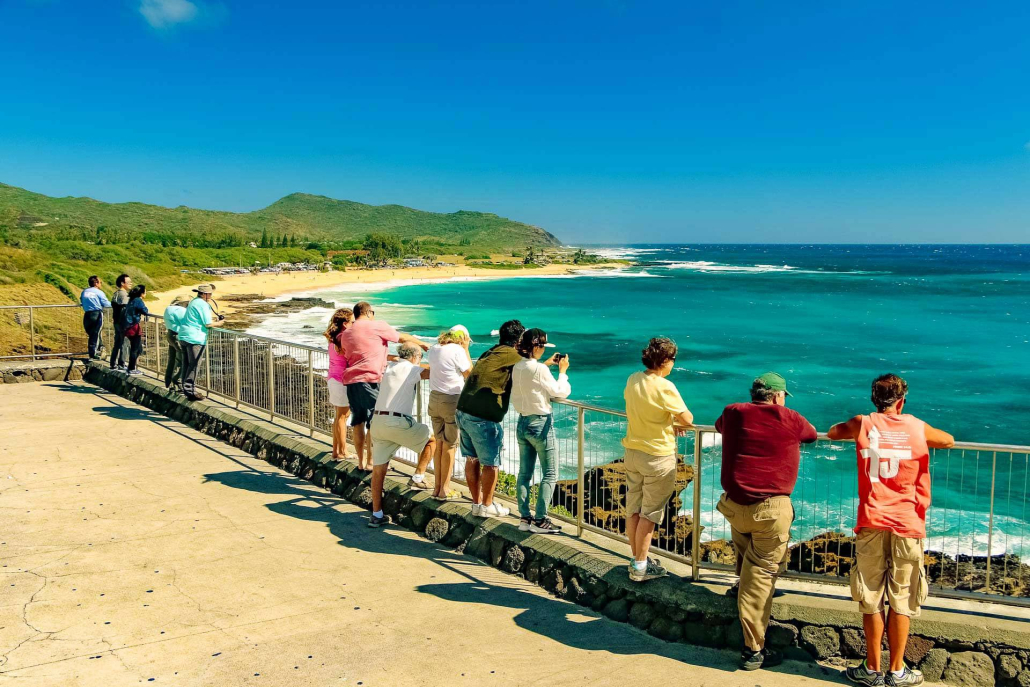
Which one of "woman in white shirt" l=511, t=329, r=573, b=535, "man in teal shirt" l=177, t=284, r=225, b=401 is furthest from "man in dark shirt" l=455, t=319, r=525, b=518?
"man in teal shirt" l=177, t=284, r=225, b=401

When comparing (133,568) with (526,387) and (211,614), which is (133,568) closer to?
(211,614)

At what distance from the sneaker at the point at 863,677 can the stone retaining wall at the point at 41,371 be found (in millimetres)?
15384

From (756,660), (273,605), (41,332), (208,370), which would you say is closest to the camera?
(756,660)

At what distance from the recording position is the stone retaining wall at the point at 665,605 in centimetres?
460

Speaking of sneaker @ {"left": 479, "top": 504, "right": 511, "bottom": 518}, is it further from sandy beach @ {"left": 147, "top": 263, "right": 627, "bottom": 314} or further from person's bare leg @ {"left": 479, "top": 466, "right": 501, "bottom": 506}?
sandy beach @ {"left": 147, "top": 263, "right": 627, "bottom": 314}

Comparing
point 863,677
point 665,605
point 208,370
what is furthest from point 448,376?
point 208,370

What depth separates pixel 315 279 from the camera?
87.9 m

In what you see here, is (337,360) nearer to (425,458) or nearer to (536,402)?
(425,458)

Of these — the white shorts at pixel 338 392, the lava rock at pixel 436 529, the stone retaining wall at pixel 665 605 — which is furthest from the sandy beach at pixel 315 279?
the lava rock at pixel 436 529

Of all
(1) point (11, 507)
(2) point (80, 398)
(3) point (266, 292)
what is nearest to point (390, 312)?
(3) point (266, 292)

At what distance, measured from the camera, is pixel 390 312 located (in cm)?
5709

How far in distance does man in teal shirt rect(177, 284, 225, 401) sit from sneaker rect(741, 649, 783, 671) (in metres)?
9.35

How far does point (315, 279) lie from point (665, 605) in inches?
3393

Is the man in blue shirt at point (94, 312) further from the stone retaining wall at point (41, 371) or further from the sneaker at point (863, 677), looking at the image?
the sneaker at point (863, 677)
